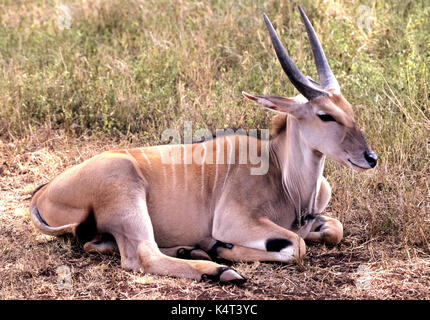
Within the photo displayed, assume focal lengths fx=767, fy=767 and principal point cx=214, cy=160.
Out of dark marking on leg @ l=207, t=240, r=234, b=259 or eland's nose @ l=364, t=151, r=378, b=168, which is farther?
dark marking on leg @ l=207, t=240, r=234, b=259

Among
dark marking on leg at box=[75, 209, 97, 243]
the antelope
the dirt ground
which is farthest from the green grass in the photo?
dark marking on leg at box=[75, 209, 97, 243]

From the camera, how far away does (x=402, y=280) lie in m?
3.64

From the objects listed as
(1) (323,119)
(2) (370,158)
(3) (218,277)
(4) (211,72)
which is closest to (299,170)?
(1) (323,119)

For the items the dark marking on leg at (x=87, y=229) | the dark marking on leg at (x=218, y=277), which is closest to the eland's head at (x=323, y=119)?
the dark marking on leg at (x=218, y=277)

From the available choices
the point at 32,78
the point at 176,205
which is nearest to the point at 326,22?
the point at 32,78

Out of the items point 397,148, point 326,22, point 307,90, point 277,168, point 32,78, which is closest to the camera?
point 307,90

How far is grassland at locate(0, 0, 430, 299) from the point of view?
3.73 m

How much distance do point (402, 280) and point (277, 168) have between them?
37.2 inches

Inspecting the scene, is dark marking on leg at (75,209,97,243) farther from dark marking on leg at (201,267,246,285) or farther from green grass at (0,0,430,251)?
green grass at (0,0,430,251)

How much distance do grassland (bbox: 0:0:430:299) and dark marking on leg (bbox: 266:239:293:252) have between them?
9 cm

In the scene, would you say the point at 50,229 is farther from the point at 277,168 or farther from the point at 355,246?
the point at 355,246

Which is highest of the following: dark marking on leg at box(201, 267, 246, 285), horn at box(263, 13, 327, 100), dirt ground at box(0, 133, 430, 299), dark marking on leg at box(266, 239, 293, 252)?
horn at box(263, 13, 327, 100)

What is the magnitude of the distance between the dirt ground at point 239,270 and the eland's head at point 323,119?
0.50 m

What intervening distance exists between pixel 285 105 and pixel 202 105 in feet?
5.34
